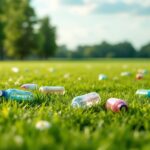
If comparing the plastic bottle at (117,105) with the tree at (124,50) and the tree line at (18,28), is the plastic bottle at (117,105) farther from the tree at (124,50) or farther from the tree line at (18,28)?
the tree at (124,50)

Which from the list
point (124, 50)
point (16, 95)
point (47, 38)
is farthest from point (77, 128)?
point (124, 50)

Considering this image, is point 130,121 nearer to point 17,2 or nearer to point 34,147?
point 34,147

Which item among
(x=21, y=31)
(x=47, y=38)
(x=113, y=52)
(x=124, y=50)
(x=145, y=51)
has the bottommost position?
(x=113, y=52)

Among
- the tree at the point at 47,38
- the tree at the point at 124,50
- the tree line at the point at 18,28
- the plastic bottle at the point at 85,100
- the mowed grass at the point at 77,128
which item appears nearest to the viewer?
the mowed grass at the point at 77,128

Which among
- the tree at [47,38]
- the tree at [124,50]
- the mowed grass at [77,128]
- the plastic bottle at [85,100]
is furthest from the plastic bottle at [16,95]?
the tree at [124,50]

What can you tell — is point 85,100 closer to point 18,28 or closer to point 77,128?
point 77,128
